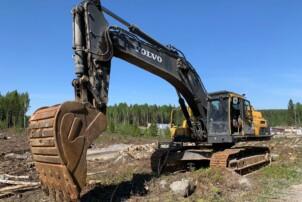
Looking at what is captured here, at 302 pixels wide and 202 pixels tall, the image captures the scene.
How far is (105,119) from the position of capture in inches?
311

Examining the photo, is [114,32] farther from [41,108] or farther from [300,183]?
[300,183]

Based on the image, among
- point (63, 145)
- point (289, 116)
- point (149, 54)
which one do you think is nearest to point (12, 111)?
point (149, 54)

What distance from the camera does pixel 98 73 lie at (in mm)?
8344

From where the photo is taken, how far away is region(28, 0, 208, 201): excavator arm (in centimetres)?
685

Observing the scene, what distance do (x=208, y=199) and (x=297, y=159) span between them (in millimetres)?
8939

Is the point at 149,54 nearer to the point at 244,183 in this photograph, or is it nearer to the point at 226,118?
the point at 226,118

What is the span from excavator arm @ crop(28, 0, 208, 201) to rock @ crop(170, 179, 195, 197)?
2198 millimetres

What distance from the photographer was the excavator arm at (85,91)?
6.85 meters

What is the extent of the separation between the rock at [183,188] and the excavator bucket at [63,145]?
7.56 feet

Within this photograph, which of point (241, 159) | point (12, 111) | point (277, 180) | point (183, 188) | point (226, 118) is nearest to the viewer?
point (183, 188)

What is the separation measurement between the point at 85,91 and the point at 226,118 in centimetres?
552

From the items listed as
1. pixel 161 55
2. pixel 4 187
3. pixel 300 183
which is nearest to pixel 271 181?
pixel 300 183

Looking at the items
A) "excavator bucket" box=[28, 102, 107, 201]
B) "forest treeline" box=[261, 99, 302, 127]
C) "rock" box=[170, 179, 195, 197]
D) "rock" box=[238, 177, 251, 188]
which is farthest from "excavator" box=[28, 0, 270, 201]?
"forest treeline" box=[261, 99, 302, 127]

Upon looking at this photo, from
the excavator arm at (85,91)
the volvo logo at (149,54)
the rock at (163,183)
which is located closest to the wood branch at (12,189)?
the excavator arm at (85,91)
